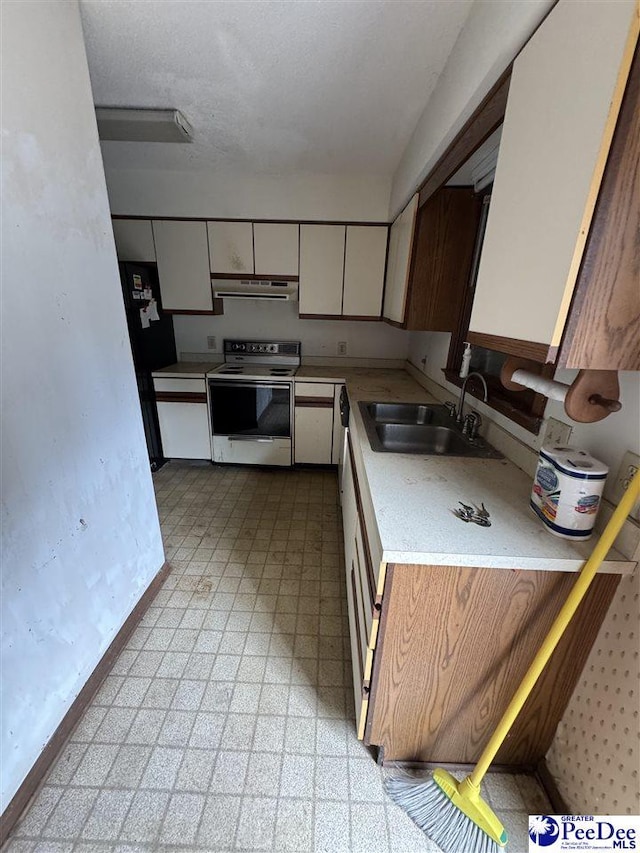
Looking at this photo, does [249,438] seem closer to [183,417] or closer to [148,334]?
[183,417]

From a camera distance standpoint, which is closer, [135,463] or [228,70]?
[228,70]

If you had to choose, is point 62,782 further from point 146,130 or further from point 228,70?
point 146,130

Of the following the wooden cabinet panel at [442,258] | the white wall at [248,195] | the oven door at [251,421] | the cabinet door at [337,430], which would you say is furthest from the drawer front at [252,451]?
the white wall at [248,195]

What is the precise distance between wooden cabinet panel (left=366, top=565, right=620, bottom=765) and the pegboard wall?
3 cm

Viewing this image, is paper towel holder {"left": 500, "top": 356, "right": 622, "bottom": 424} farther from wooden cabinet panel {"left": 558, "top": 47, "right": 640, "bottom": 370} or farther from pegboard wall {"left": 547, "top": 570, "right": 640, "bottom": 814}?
pegboard wall {"left": 547, "top": 570, "right": 640, "bottom": 814}

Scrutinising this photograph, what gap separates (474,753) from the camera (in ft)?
3.59

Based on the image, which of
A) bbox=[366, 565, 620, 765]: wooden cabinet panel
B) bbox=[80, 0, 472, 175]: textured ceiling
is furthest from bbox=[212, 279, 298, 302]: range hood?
bbox=[366, 565, 620, 765]: wooden cabinet panel

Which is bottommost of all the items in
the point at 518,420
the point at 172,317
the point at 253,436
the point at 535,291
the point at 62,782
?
the point at 62,782

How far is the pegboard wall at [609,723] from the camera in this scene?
826 millimetres

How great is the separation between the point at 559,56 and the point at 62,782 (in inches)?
92.0

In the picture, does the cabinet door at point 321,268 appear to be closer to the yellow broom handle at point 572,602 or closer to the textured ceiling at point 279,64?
the textured ceiling at point 279,64

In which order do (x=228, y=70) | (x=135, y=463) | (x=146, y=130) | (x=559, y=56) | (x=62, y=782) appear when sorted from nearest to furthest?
(x=559, y=56)
(x=62, y=782)
(x=228, y=70)
(x=135, y=463)
(x=146, y=130)

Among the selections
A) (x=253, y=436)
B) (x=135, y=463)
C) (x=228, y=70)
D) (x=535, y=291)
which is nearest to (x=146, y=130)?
(x=228, y=70)

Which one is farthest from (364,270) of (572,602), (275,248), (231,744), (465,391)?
(231,744)
